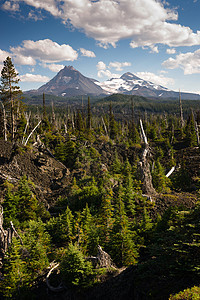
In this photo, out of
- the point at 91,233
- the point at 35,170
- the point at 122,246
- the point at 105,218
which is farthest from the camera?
the point at 35,170

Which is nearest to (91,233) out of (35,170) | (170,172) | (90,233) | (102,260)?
(90,233)

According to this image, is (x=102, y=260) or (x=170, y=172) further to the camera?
(x=170, y=172)

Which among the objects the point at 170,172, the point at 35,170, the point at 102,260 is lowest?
the point at 170,172

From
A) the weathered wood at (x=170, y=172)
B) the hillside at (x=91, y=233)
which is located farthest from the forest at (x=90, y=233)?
the weathered wood at (x=170, y=172)

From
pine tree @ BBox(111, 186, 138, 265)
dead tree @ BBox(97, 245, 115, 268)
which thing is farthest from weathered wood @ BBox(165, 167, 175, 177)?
dead tree @ BBox(97, 245, 115, 268)

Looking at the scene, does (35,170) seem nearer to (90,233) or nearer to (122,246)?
(90,233)

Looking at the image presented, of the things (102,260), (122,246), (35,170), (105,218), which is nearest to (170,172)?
(105,218)

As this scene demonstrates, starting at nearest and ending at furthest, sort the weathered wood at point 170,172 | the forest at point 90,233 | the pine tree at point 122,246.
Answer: the forest at point 90,233
the pine tree at point 122,246
the weathered wood at point 170,172

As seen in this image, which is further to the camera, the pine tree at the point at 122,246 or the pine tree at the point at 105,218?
the pine tree at the point at 105,218

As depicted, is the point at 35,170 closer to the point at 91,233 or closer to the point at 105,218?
the point at 105,218

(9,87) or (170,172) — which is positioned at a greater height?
(9,87)

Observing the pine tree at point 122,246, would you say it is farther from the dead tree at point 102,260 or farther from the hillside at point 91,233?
the dead tree at point 102,260

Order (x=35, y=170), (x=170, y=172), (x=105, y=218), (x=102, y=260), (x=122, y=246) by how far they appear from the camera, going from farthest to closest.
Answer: (x=170, y=172), (x=35, y=170), (x=105, y=218), (x=122, y=246), (x=102, y=260)

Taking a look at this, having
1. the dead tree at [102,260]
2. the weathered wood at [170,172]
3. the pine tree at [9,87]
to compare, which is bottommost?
the weathered wood at [170,172]
